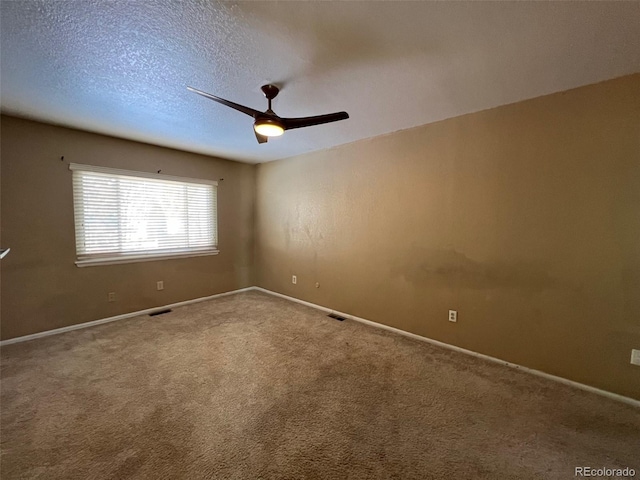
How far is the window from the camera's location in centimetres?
321

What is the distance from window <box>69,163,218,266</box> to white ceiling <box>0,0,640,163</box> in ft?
3.08

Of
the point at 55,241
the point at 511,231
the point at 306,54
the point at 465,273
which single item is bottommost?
the point at 465,273

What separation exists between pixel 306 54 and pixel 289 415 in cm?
236

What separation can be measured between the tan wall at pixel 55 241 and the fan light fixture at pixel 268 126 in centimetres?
258

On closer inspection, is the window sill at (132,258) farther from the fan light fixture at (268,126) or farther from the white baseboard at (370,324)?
the fan light fixture at (268,126)

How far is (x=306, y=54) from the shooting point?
1.67 meters

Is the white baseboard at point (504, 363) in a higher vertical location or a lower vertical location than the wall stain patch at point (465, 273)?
lower

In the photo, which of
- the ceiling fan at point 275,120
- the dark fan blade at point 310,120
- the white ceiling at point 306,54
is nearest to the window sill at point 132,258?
the white ceiling at point 306,54

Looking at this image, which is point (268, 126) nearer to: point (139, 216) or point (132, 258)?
point (139, 216)

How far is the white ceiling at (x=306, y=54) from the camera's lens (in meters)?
1.34

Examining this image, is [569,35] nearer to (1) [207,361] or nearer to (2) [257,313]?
(1) [207,361]

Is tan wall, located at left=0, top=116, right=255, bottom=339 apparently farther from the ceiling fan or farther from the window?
the ceiling fan

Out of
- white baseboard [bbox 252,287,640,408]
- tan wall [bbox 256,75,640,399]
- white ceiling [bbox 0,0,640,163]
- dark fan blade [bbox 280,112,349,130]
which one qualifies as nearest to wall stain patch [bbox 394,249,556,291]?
tan wall [bbox 256,75,640,399]

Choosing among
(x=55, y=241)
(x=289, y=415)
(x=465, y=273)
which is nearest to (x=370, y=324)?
(x=465, y=273)
